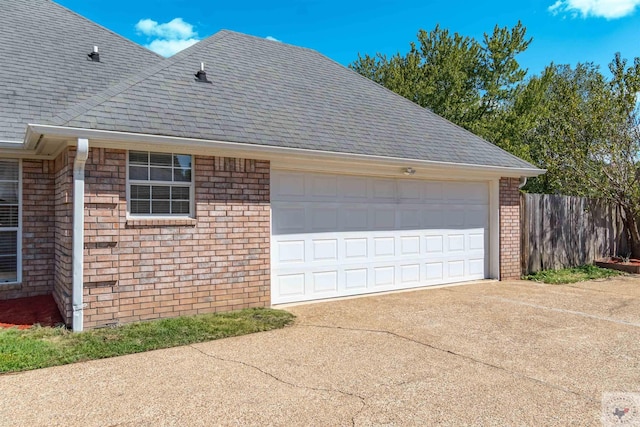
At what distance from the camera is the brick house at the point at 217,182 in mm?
6383

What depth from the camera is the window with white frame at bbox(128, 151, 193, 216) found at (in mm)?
6598

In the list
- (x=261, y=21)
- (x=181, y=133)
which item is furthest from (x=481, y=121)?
(x=181, y=133)

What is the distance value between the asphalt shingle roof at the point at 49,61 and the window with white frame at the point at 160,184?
2589 mm

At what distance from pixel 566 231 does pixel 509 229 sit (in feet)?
9.27

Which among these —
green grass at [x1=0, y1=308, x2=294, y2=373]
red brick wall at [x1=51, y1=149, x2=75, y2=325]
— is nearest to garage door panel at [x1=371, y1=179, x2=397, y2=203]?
green grass at [x1=0, y1=308, x2=294, y2=373]

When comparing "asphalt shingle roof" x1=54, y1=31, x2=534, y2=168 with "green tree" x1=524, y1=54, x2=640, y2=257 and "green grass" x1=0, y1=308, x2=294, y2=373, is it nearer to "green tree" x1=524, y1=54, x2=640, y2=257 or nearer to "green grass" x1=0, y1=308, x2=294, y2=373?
"green grass" x1=0, y1=308, x2=294, y2=373

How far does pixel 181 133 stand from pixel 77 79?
4351mm

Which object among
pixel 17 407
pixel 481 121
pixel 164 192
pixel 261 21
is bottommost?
pixel 17 407

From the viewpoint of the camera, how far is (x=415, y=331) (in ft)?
20.6

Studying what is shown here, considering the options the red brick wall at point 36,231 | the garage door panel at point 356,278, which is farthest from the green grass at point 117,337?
→ the red brick wall at point 36,231

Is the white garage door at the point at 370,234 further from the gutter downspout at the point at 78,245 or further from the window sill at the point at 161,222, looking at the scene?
the gutter downspout at the point at 78,245

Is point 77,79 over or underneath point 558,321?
over

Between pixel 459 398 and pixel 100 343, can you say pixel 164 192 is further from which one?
pixel 459 398

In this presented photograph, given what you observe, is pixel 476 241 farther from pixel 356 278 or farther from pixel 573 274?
pixel 356 278
